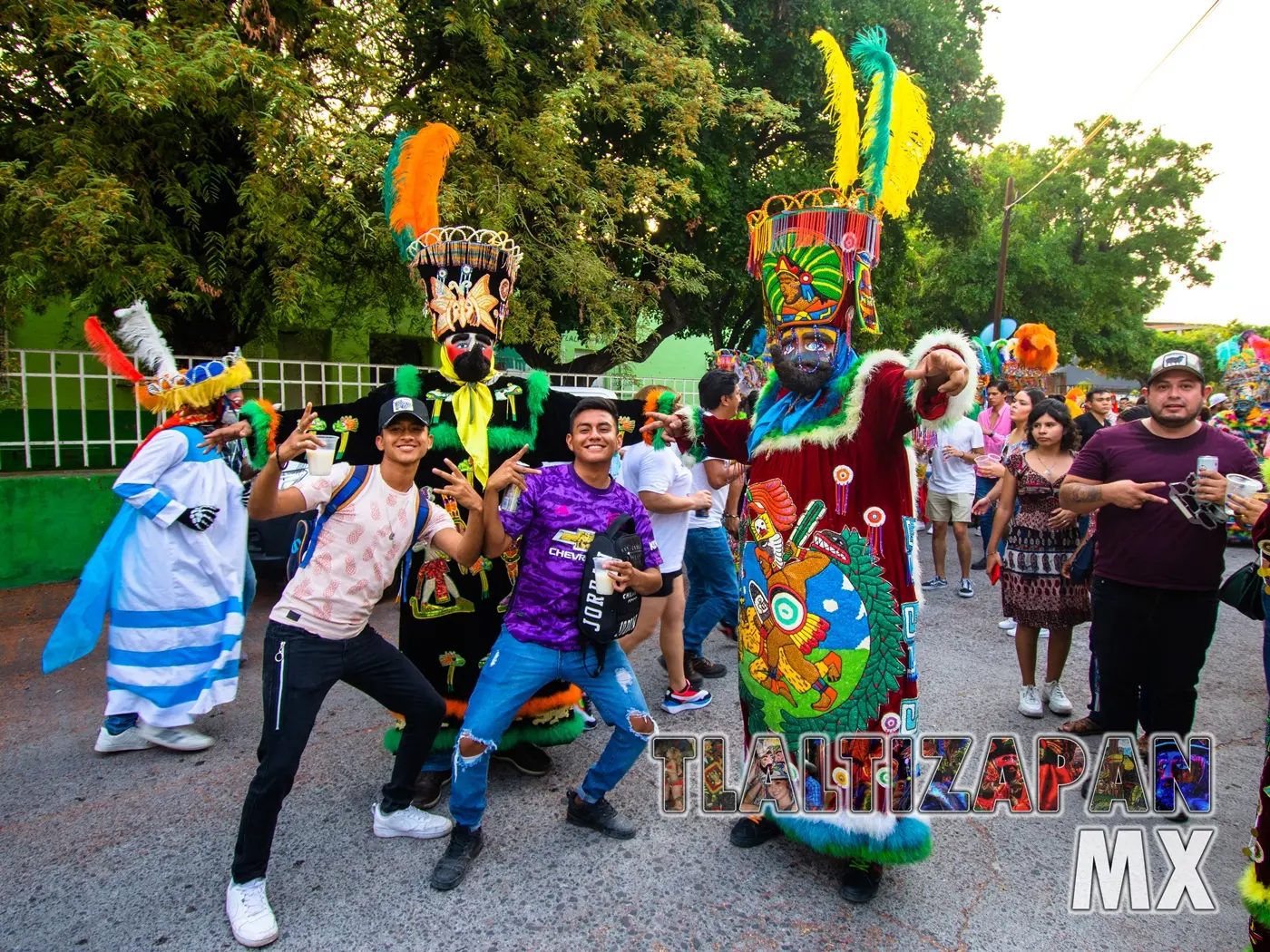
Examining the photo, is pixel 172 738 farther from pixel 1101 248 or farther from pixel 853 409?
pixel 1101 248

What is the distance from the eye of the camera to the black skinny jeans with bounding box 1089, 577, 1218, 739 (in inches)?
125

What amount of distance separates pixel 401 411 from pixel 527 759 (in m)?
1.86

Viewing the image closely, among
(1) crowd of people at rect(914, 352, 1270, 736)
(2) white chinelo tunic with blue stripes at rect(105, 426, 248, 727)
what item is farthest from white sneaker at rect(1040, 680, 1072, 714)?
(2) white chinelo tunic with blue stripes at rect(105, 426, 248, 727)

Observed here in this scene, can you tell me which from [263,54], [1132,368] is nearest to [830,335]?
[263,54]

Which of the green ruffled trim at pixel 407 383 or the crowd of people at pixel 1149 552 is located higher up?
the green ruffled trim at pixel 407 383

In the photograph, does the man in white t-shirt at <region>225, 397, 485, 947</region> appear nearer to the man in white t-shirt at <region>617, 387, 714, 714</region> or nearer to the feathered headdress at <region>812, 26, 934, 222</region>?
the man in white t-shirt at <region>617, 387, 714, 714</region>

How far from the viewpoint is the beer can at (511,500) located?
2.91 meters

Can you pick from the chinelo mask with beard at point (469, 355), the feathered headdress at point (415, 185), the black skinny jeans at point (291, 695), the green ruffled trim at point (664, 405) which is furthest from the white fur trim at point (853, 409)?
the feathered headdress at point (415, 185)

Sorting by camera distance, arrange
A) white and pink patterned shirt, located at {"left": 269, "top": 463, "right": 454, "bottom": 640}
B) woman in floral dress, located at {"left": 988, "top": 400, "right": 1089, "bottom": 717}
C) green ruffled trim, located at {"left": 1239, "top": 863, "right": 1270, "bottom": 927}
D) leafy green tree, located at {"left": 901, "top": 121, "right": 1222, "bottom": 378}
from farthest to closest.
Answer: leafy green tree, located at {"left": 901, "top": 121, "right": 1222, "bottom": 378} → woman in floral dress, located at {"left": 988, "top": 400, "right": 1089, "bottom": 717} → white and pink patterned shirt, located at {"left": 269, "top": 463, "right": 454, "bottom": 640} → green ruffled trim, located at {"left": 1239, "top": 863, "right": 1270, "bottom": 927}

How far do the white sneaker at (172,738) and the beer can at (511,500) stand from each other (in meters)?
2.21

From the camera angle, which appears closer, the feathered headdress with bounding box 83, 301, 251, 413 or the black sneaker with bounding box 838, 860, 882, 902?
the black sneaker with bounding box 838, 860, 882, 902

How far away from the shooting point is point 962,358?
2309 millimetres

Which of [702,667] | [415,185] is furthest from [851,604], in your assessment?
[415,185]

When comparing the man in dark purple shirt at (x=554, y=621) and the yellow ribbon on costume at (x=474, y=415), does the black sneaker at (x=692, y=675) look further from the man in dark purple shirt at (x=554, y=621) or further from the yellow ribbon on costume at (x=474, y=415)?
the yellow ribbon on costume at (x=474, y=415)
